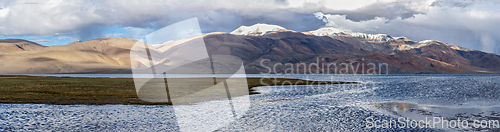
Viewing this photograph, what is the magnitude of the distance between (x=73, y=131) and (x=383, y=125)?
21548 mm

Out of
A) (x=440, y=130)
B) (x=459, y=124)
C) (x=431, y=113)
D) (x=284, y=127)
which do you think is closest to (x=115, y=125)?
(x=284, y=127)

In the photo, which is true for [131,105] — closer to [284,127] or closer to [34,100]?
[34,100]

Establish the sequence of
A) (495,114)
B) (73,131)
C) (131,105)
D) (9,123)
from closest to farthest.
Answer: (73,131) → (9,123) → (495,114) → (131,105)

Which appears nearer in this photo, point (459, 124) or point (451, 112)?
point (459, 124)

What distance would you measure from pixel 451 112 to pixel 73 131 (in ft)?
106

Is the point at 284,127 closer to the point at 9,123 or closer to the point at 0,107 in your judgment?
the point at 9,123

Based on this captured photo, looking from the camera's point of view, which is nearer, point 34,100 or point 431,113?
point 431,113

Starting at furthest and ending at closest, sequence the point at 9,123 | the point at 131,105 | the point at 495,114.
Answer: the point at 131,105
the point at 495,114
the point at 9,123

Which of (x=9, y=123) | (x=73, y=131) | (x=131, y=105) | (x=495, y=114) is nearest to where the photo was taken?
(x=73, y=131)

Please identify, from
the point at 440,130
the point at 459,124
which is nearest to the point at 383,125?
the point at 440,130

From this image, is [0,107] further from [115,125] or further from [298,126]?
[298,126]

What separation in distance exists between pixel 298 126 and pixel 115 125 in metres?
13.2

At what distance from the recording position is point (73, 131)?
21.3 meters

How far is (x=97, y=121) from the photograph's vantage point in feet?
82.4
